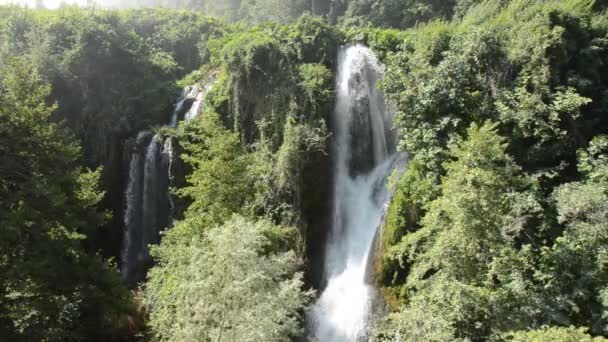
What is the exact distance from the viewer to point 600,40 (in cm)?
1419

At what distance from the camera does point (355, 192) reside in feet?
55.3

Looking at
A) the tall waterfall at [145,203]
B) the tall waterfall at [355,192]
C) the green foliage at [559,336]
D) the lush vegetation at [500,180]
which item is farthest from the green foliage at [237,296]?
the tall waterfall at [145,203]

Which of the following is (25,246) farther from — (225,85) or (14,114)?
(225,85)

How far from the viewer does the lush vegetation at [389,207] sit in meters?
9.65

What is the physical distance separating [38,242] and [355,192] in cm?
Result: 1085

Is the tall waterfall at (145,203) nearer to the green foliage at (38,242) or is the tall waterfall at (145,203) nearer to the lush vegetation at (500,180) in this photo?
the green foliage at (38,242)

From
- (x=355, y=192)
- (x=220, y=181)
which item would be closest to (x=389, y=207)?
(x=355, y=192)

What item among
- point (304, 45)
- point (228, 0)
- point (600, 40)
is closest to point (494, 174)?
point (600, 40)

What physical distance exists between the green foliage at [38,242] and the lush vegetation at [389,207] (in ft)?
0.18

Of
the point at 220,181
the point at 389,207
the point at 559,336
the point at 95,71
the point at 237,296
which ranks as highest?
the point at 95,71

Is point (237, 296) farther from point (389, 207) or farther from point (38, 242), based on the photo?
point (389, 207)

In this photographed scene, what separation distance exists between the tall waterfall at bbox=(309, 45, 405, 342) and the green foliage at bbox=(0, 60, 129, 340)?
7333 millimetres

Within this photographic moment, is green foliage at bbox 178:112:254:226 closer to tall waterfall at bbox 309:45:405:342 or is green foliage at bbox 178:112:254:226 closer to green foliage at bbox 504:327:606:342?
tall waterfall at bbox 309:45:405:342

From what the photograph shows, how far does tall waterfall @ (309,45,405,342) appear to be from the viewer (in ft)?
46.0
